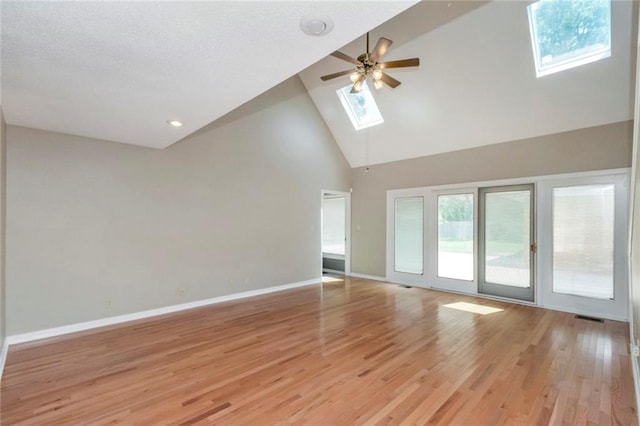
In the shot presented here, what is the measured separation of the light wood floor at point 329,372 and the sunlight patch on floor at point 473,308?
0.19 meters

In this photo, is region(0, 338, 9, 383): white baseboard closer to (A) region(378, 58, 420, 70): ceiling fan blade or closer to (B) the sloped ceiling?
(A) region(378, 58, 420, 70): ceiling fan blade

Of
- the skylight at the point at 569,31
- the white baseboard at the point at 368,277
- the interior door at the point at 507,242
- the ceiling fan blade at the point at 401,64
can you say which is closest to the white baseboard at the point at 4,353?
the ceiling fan blade at the point at 401,64

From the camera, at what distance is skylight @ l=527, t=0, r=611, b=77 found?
3504 mm

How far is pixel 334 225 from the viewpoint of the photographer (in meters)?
8.31

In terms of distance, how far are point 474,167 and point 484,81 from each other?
5.36 ft

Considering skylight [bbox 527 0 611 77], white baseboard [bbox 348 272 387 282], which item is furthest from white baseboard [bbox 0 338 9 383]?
skylight [bbox 527 0 611 77]

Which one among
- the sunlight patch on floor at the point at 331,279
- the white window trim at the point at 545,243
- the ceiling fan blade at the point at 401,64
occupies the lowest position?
the sunlight patch on floor at the point at 331,279

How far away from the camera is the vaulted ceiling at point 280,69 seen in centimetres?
161

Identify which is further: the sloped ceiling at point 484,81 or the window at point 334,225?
the window at point 334,225

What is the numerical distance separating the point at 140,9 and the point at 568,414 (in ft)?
12.7

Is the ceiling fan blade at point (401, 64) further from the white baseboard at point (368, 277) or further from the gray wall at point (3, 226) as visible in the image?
the white baseboard at point (368, 277)

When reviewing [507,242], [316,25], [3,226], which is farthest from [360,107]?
[3,226]

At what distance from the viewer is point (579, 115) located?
4293 mm

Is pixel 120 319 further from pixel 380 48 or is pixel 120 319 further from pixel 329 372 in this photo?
pixel 380 48
